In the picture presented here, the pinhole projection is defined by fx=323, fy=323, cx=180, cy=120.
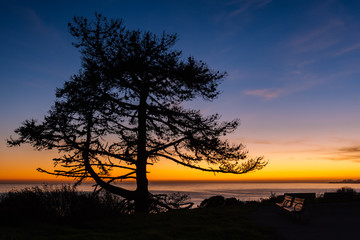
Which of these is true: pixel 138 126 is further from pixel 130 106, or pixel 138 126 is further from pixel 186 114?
pixel 186 114

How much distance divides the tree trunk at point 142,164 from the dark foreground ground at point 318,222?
5652mm

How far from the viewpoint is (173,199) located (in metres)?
18.8

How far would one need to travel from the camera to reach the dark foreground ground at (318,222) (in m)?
10.5

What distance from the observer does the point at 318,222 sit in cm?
1334

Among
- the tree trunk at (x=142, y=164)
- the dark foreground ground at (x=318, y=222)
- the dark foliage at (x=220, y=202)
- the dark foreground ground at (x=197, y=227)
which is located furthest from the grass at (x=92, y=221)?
the dark foliage at (x=220, y=202)

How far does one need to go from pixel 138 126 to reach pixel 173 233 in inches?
321

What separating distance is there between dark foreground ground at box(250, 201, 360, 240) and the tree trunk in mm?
5652

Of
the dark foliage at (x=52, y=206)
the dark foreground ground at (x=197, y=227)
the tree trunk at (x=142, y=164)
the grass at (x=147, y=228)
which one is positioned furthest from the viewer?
the tree trunk at (x=142, y=164)

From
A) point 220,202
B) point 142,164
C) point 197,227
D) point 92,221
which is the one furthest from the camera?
point 220,202

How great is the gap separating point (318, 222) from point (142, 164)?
886 cm

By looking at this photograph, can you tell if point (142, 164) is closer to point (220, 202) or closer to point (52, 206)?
point (52, 206)

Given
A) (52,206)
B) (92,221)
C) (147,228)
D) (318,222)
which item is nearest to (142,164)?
(92,221)

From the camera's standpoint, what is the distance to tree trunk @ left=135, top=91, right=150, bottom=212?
56.3ft

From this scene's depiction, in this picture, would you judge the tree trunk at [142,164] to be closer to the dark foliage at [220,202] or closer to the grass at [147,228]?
the grass at [147,228]
